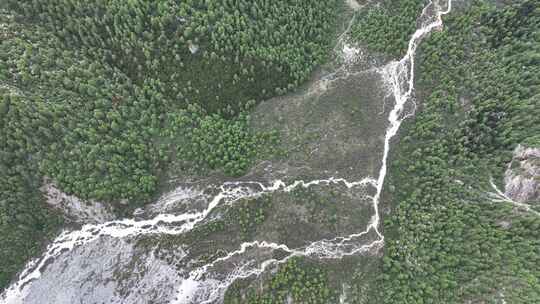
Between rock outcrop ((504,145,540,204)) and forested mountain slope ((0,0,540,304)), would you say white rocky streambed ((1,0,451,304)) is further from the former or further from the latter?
rock outcrop ((504,145,540,204))

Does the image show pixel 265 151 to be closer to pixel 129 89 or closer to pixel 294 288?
pixel 294 288

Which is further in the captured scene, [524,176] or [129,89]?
[129,89]

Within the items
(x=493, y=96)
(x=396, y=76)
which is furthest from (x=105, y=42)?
(x=493, y=96)

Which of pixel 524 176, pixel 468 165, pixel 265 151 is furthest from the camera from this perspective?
pixel 265 151

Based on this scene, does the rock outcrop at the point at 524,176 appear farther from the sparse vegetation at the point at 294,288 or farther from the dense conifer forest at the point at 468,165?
the sparse vegetation at the point at 294,288

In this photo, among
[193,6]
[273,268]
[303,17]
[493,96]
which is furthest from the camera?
[303,17]

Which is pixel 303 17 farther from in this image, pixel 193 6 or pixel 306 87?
pixel 193 6

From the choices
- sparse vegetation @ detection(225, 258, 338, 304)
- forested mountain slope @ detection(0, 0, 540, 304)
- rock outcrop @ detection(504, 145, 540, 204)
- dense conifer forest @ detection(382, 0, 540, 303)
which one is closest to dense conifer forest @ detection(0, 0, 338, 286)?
forested mountain slope @ detection(0, 0, 540, 304)

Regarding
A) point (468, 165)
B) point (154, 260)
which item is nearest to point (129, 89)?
point (154, 260)

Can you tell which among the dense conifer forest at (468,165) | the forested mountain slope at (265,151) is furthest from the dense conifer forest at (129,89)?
the dense conifer forest at (468,165)
